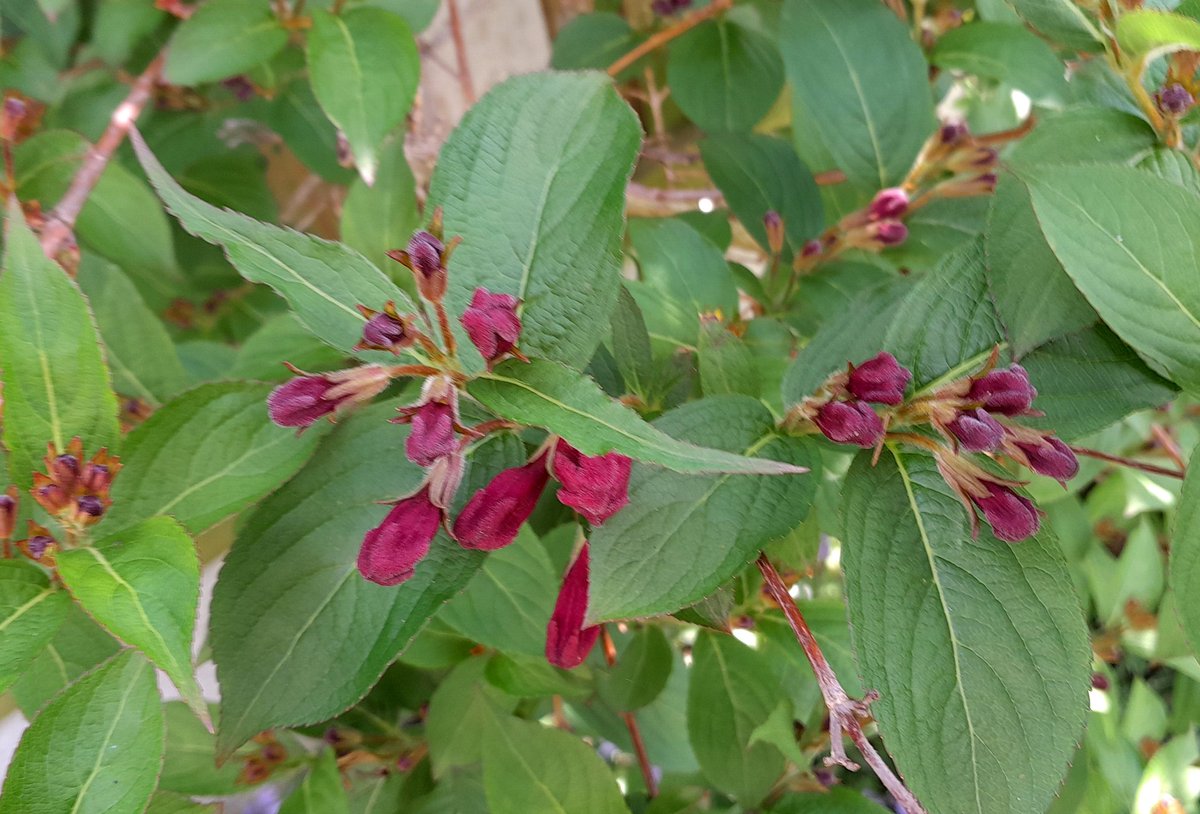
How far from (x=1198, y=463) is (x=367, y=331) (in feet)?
1.26

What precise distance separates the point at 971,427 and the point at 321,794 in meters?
0.50

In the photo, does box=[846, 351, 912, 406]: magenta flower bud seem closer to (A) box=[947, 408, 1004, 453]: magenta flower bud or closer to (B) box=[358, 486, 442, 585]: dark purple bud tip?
(A) box=[947, 408, 1004, 453]: magenta flower bud

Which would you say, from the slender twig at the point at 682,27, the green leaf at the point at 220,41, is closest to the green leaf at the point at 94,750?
the green leaf at the point at 220,41

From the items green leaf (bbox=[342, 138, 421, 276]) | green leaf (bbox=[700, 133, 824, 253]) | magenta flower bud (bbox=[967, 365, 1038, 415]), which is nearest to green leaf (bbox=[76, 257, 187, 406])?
green leaf (bbox=[342, 138, 421, 276])

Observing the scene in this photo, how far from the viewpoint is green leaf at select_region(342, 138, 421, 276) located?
649mm

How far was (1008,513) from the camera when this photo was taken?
1.10ft

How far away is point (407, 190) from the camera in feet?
2.17

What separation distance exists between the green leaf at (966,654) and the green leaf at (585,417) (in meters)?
0.11

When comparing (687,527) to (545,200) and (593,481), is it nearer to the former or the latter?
(593,481)

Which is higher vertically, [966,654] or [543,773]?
[966,654]

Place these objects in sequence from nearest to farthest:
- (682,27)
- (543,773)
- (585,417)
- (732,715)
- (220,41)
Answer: (585,417)
(543,773)
(732,715)
(220,41)
(682,27)

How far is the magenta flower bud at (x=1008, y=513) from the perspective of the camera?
333 mm

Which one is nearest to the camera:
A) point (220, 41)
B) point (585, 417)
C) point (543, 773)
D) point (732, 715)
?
point (585, 417)

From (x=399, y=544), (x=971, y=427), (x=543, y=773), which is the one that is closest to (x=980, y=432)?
(x=971, y=427)
